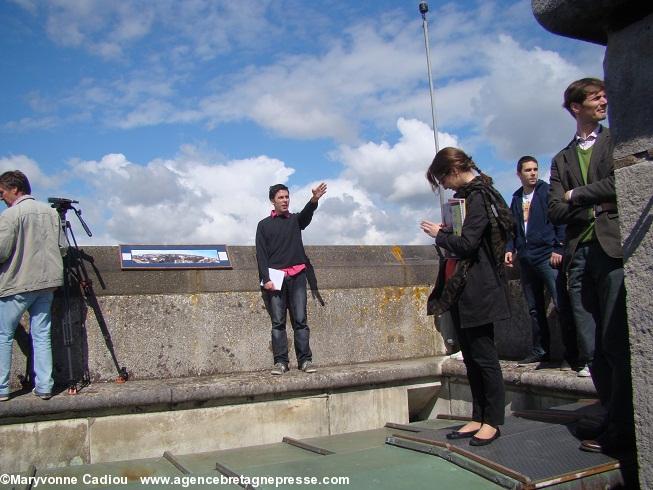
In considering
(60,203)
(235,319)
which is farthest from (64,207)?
(235,319)

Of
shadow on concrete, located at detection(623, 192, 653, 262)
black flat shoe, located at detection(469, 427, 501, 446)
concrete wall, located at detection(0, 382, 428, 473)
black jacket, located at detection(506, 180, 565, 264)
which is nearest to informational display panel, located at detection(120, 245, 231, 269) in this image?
concrete wall, located at detection(0, 382, 428, 473)

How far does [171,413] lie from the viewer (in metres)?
5.07

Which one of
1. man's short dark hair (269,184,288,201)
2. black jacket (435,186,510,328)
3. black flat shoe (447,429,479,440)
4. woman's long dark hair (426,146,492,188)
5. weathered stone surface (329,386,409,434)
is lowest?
weathered stone surface (329,386,409,434)

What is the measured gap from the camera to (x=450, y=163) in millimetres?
3646

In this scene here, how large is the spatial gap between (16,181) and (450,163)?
3799mm

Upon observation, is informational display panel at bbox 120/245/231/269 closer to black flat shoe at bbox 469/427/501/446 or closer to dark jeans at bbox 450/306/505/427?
dark jeans at bbox 450/306/505/427

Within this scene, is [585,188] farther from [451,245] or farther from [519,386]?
[519,386]

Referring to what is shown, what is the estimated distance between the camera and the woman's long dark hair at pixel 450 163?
143 inches

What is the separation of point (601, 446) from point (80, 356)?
172 inches

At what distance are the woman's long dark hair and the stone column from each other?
950 millimetres

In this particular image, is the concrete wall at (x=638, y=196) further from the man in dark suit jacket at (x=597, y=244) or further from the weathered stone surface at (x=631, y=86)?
the man in dark suit jacket at (x=597, y=244)

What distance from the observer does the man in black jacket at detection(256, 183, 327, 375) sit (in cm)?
607

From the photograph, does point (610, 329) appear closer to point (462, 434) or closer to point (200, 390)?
point (462, 434)

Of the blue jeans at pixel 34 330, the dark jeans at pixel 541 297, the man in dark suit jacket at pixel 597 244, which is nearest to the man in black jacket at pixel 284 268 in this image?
the blue jeans at pixel 34 330
